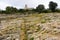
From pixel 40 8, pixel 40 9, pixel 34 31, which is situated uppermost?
pixel 34 31

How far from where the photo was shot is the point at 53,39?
1418 cm

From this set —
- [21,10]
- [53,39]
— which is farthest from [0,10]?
[53,39]

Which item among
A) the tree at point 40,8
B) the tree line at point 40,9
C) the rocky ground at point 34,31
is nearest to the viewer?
the rocky ground at point 34,31

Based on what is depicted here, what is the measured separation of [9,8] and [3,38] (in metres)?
85.8

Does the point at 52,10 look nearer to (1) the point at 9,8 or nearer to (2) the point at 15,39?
(1) the point at 9,8

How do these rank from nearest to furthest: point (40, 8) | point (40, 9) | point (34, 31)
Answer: point (34, 31) < point (40, 8) < point (40, 9)

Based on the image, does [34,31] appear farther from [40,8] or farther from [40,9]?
[40,9]

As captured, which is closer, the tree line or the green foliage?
the tree line

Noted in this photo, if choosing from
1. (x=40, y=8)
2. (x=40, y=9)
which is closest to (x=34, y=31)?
(x=40, y=8)

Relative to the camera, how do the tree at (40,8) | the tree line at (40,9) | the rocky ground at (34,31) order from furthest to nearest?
1. the tree at (40,8)
2. the tree line at (40,9)
3. the rocky ground at (34,31)

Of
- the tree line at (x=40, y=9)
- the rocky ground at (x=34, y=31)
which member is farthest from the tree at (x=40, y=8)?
the rocky ground at (x=34, y=31)

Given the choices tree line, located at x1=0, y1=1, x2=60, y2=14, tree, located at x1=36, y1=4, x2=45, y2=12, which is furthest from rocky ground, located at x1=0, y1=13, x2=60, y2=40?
tree, located at x1=36, y1=4, x2=45, y2=12

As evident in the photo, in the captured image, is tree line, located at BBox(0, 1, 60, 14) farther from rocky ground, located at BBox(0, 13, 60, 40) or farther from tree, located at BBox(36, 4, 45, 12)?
rocky ground, located at BBox(0, 13, 60, 40)

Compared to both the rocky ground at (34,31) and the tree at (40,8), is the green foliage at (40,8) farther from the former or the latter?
the rocky ground at (34,31)
